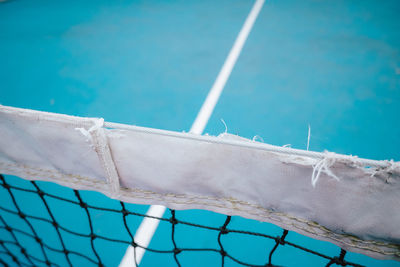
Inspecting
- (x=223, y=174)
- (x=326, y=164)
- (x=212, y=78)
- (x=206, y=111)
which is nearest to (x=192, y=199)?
(x=223, y=174)

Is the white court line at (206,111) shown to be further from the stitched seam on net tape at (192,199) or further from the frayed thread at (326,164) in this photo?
the frayed thread at (326,164)

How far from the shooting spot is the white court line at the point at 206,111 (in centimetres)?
128

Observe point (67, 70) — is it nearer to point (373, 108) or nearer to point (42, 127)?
point (42, 127)

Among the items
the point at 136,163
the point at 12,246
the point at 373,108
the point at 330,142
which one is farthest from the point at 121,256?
the point at 373,108

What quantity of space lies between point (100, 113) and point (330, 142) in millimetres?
1880

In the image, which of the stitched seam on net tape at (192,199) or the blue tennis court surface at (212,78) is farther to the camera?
the blue tennis court surface at (212,78)

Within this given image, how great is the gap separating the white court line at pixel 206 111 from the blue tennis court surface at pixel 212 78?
0.04 meters

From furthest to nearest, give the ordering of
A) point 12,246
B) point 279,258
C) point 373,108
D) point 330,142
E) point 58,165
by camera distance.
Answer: point 373,108
point 330,142
point 12,246
point 279,258
point 58,165

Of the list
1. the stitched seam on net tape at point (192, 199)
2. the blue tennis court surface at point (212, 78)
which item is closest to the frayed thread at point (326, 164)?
the stitched seam on net tape at point (192, 199)

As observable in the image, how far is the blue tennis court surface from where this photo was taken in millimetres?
1382

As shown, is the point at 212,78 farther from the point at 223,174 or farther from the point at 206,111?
the point at 223,174

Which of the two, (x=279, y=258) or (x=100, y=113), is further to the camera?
(x=100, y=113)

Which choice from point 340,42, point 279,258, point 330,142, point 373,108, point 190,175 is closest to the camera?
point 190,175

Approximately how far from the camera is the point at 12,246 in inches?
53.0
